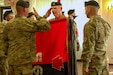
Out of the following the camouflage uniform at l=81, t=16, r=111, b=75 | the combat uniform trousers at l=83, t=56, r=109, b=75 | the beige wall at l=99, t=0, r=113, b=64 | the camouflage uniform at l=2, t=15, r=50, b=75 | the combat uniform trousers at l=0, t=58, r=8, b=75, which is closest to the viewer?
the camouflage uniform at l=2, t=15, r=50, b=75

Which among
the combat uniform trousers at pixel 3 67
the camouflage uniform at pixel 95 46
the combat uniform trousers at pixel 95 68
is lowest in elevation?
the combat uniform trousers at pixel 3 67

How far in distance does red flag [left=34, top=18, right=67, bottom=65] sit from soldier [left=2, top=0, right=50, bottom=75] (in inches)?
9.9

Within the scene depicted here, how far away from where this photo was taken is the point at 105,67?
3783 millimetres

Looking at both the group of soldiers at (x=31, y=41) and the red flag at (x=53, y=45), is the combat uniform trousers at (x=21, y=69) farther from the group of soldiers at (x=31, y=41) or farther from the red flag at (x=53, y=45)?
the red flag at (x=53, y=45)

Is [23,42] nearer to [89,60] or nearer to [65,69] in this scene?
[65,69]


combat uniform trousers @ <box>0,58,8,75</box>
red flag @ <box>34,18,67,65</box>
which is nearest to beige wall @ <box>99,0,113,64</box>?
combat uniform trousers @ <box>0,58,8,75</box>

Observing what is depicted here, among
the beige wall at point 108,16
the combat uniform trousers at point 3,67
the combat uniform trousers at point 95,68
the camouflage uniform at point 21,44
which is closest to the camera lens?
the camouflage uniform at point 21,44

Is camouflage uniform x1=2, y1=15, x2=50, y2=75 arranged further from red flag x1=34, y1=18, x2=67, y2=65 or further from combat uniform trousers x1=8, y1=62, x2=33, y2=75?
red flag x1=34, y1=18, x2=67, y2=65

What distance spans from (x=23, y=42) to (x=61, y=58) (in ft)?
1.82

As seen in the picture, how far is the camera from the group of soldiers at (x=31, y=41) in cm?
339

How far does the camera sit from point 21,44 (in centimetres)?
341

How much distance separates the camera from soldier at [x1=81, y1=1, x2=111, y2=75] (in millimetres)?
3527

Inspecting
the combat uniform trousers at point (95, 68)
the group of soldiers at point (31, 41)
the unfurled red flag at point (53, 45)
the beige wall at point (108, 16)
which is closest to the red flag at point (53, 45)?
the unfurled red flag at point (53, 45)

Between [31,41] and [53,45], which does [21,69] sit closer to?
[31,41]
